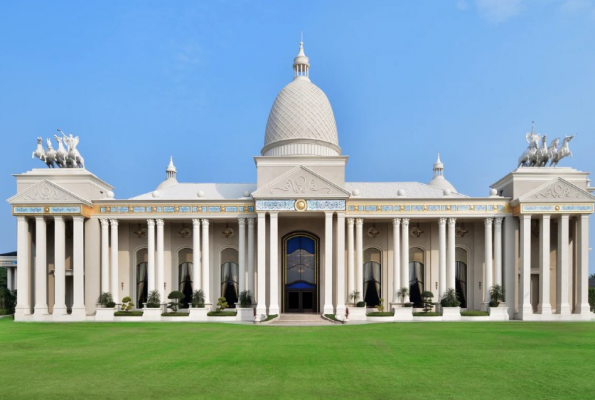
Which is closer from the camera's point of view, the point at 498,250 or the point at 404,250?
the point at 498,250

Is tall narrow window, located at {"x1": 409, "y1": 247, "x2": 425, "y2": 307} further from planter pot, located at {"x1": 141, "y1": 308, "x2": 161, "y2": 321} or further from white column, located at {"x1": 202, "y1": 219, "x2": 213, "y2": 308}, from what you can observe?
planter pot, located at {"x1": 141, "y1": 308, "x2": 161, "y2": 321}

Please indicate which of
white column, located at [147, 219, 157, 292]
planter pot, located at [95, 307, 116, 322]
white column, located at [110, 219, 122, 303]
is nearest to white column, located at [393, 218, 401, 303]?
white column, located at [147, 219, 157, 292]

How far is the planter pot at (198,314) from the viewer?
42.2 meters

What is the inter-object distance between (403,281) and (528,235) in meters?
11.8

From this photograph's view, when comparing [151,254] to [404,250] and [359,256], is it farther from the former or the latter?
[404,250]

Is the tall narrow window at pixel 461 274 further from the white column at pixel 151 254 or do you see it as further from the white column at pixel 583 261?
the white column at pixel 151 254

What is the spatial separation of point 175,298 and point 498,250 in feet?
97.4

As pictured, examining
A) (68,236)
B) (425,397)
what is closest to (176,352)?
(425,397)

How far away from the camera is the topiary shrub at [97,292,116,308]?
43266 mm

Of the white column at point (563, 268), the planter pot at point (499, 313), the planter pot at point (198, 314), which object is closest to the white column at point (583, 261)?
the white column at point (563, 268)

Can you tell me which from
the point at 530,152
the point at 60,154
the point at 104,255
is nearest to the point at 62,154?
the point at 60,154

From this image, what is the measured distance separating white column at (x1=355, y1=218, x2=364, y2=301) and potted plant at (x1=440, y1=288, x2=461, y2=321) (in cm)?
735

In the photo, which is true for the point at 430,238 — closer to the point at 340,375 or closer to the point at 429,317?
the point at 429,317

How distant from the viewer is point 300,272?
160ft
